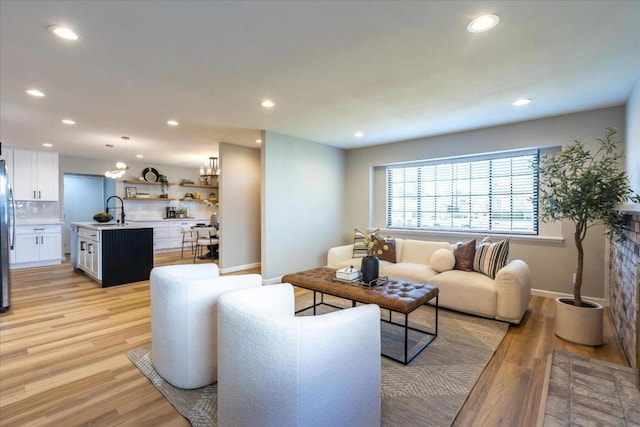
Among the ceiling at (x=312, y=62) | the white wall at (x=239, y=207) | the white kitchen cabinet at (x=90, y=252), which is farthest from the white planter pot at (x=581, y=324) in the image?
the white kitchen cabinet at (x=90, y=252)

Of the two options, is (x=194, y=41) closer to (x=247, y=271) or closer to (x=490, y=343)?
(x=490, y=343)

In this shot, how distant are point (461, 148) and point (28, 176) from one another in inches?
331

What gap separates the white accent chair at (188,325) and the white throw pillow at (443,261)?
106 inches

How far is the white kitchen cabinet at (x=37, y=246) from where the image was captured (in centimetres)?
580

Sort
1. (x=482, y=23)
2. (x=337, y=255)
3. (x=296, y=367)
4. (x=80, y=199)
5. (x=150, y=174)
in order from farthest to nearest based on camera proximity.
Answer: (x=150, y=174) < (x=80, y=199) < (x=337, y=255) < (x=482, y=23) < (x=296, y=367)

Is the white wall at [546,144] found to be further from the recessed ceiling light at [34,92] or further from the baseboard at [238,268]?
the recessed ceiling light at [34,92]

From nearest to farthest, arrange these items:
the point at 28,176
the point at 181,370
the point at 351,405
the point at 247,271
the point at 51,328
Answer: the point at 351,405 < the point at 181,370 < the point at 51,328 < the point at 247,271 < the point at 28,176

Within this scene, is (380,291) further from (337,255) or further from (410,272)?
(337,255)

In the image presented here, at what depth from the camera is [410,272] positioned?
3.87 m

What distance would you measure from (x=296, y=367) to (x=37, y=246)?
24.1ft

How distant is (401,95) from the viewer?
3.16 m

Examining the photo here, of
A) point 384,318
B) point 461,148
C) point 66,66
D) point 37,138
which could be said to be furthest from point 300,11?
point 37,138

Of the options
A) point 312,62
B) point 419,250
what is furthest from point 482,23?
point 419,250

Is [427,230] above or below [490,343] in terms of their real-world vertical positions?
above
